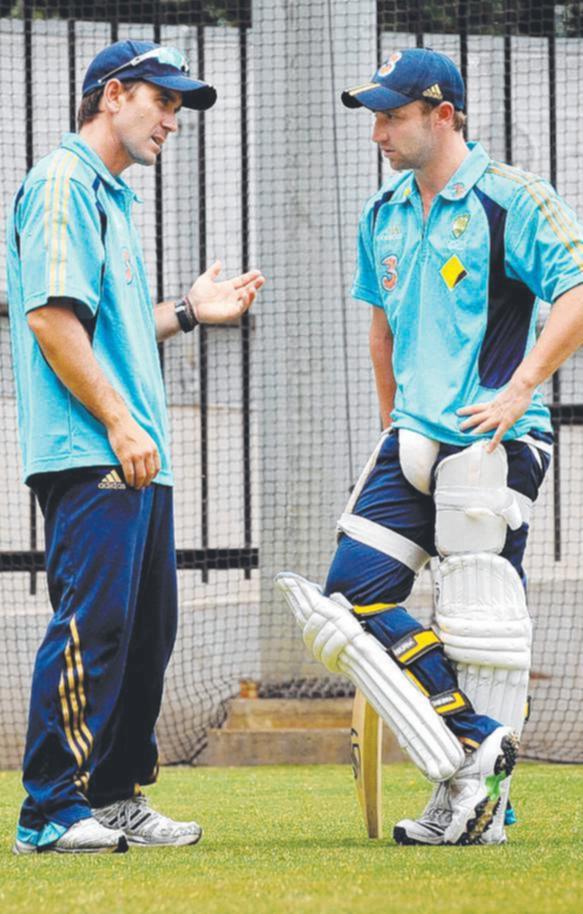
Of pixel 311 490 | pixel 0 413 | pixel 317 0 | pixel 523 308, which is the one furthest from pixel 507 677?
pixel 0 413

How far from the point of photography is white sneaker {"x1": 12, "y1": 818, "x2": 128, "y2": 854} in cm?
360

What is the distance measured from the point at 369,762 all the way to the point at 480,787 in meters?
0.35

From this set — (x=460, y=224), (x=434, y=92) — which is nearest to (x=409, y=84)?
(x=434, y=92)

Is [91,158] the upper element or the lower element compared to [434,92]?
lower

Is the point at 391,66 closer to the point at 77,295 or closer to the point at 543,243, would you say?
the point at 543,243

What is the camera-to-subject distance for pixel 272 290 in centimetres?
716

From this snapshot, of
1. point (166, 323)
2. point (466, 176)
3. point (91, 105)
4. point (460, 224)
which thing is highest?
point (91, 105)

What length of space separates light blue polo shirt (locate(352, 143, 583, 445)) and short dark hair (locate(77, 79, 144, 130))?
708mm

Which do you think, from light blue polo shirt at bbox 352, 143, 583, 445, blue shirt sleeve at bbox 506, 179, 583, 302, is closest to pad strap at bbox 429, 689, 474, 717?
light blue polo shirt at bbox 352, 143, 583, 445

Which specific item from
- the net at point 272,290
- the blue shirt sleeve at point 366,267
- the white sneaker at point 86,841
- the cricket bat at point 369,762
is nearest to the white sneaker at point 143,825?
the white sneaker at point 86,841

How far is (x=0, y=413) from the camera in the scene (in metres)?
8.05

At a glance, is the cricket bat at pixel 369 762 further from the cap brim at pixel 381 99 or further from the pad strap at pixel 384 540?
the cap brim at pixel 381 99

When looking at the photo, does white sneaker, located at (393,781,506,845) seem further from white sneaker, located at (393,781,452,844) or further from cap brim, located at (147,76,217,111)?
cap brim, located at (147,76,217,111)

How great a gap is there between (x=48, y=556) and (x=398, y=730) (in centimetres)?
84
